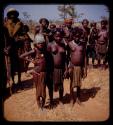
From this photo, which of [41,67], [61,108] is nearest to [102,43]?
[61,108]

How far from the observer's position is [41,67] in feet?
21.6

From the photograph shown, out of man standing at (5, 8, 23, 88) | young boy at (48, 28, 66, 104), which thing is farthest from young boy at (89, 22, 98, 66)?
young boy at (48, 28, 66, 104)

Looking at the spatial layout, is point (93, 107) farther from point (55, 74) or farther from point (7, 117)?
point (7, 117)

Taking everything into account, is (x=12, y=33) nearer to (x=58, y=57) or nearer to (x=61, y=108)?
(x=58, y=57)

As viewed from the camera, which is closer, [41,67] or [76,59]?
[41,67]

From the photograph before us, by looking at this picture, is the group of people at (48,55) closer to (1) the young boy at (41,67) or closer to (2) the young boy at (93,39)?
(1) the young boy at (41,67)

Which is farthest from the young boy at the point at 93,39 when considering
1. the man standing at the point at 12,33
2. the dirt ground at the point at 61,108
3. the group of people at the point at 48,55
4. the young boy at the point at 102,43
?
the man standing at the point at 12,33

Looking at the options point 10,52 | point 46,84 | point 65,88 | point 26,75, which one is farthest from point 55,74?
point 26,75

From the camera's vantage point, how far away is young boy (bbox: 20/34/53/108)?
6.49m

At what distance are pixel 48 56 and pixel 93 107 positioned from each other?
4.86 feet

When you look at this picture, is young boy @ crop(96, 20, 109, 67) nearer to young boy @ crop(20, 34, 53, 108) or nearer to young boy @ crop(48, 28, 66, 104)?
young boy @ crop(48, 28, 66, 104)

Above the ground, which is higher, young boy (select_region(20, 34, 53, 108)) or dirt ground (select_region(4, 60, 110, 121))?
young boy (select_region(20, 34, 53, 108))

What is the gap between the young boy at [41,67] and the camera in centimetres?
649

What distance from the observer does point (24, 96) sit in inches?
298
